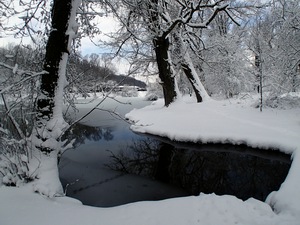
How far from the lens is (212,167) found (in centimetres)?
652

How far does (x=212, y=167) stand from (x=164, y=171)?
4.39 feet

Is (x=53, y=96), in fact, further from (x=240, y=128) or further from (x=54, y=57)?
(x=240, y=128)

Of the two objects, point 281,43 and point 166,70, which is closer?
point 281,43

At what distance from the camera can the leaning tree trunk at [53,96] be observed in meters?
3.98

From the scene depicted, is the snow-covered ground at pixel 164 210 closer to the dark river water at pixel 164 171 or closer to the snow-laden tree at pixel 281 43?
the dark river water at pixel 164 171

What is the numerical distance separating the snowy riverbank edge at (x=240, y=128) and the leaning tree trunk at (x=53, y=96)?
142 cm

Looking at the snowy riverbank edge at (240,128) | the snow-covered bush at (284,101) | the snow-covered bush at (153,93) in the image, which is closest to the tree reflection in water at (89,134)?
the snowy riverbank edge at (240,128)

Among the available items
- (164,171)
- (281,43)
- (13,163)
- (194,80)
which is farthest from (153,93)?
(13,163)

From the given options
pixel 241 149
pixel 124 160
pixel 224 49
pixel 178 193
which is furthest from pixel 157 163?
pixel 224 49

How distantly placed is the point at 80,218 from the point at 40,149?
1582mm

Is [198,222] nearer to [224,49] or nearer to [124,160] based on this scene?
[124,160]

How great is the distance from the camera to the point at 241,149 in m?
7.27

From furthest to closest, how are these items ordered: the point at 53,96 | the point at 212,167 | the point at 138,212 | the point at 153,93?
the point at 153,93, the point at 212,167, the point at 53,96, the point at 138,212

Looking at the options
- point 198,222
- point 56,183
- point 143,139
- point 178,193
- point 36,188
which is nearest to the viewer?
point 198,222
